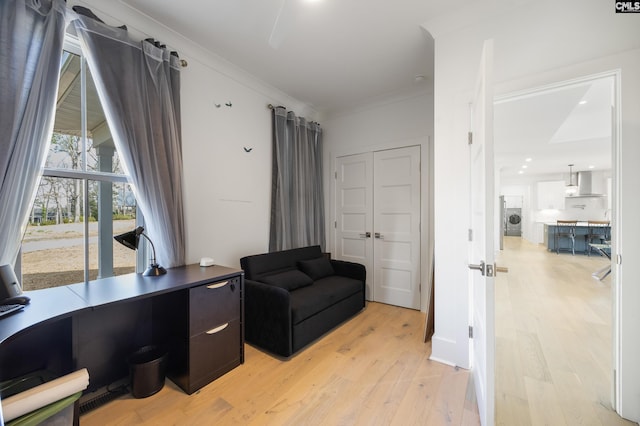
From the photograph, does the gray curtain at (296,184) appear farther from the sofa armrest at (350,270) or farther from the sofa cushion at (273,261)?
the sofa armrest at (350,270)

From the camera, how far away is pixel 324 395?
1793mm

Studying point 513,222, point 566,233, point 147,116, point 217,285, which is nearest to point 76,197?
point 147,116

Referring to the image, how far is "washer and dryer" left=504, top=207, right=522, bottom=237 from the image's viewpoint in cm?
1146

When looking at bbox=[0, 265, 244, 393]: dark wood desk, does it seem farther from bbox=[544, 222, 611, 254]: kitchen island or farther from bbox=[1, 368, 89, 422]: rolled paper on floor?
bbox=[544, 222, 611, 254]: kitchen island

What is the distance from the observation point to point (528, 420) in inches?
61.6

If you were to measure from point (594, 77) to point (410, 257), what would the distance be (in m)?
2.36

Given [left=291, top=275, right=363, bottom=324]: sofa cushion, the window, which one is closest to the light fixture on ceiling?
[left=291, top=275, right=363, bottom=324]: sofa cushion

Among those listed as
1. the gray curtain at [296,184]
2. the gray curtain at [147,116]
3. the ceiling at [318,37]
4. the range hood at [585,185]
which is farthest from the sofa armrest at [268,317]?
the range hood at [585,185]

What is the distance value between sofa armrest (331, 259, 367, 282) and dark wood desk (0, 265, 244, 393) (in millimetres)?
1605

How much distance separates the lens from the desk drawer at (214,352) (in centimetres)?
183

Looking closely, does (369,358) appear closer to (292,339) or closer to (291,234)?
(292,339)

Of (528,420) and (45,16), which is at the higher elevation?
(45,16)

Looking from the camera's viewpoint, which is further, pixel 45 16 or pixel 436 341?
pixel 436 341

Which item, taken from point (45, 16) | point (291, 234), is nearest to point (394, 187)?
point (291, 234)
